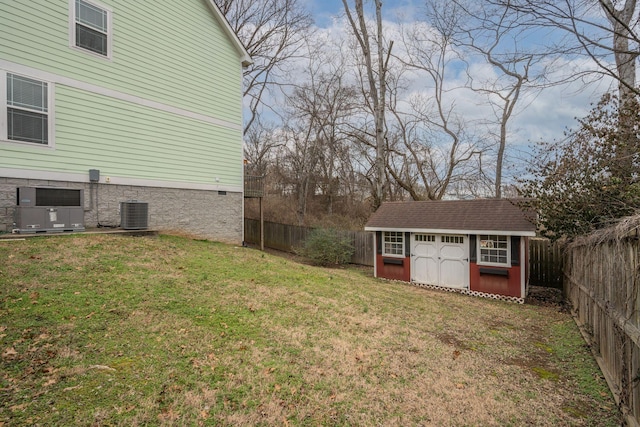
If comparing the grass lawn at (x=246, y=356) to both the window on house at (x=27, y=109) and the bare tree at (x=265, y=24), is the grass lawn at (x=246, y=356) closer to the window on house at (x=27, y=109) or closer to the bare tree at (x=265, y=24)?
the window on house at (x=27, y=109)

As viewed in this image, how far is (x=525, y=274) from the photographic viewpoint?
31.0 feet

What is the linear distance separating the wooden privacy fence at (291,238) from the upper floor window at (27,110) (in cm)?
1075

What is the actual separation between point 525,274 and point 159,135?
39.0ft

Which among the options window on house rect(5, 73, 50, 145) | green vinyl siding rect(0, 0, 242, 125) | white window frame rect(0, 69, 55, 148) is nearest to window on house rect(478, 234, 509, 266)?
green vinyl siding rect(0, 0, 242, 125)

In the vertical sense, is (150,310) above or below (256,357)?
above

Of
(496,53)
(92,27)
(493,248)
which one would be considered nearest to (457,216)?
(493,248)

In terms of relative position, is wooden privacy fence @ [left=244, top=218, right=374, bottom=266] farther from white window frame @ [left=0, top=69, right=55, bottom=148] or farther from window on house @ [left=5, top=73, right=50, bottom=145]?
window on house @ [left=5, top=73, right=50, bottom=145]

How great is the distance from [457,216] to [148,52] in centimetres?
1101

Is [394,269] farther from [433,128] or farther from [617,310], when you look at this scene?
[433,128]

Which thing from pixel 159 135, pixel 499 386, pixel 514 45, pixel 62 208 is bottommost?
pixel 499 386

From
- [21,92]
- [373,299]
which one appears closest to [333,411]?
[373,299]

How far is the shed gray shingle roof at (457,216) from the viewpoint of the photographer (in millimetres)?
9383

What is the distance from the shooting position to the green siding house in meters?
7.79

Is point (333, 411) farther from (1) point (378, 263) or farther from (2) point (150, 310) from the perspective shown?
(1) point (378, 263)
